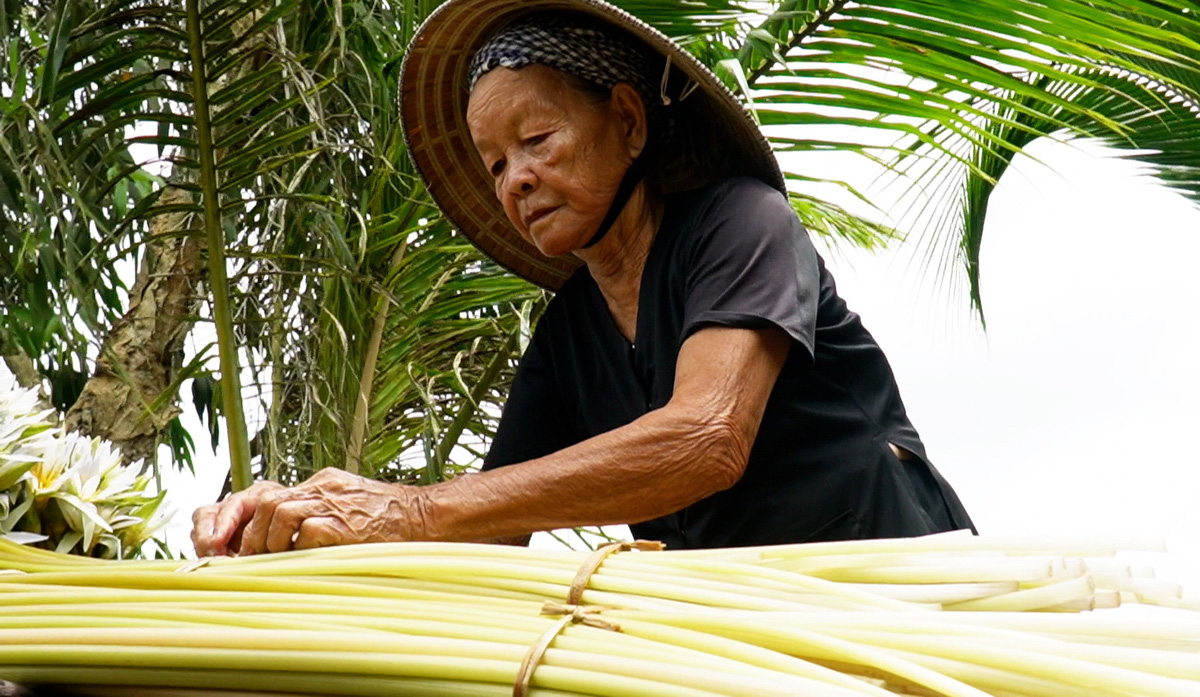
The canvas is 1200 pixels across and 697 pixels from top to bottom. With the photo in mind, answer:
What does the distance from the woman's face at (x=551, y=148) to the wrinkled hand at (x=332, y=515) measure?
1.53ft

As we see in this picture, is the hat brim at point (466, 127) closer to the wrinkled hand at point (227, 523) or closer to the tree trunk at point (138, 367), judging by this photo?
the wrinkled hand at point (227, 523)

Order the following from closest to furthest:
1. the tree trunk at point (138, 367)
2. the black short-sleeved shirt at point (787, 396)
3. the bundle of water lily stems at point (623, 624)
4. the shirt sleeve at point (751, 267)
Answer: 1. the bundle of water lily stems at point (623, 624)
2. the shirt sleeve at point (751, 267)
3. the black short-sleeved shirt at point (787, 396)
4. the tree trunk at point (138, 367)

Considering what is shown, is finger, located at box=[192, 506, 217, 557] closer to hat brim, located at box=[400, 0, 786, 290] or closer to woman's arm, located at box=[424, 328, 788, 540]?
woman's arm, located at box=[424, 328, 788, 540]

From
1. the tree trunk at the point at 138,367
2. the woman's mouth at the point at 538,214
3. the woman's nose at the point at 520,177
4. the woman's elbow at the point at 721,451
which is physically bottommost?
the tree trunk at the point at 138,367

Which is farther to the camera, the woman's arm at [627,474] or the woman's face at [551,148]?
the woman's face at [551,148]

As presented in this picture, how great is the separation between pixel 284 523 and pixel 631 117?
0.70 metres

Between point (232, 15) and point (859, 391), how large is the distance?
1148 millimetres

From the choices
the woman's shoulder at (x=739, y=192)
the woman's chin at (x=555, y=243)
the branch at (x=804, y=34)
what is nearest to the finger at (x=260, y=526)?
the woman's chin at (x=555, y=243)

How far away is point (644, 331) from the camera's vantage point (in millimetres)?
1493

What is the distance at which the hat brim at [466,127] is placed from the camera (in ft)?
4.83

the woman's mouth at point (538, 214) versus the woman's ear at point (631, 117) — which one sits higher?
the woman's ear at point (631, 117)

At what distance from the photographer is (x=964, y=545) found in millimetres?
845

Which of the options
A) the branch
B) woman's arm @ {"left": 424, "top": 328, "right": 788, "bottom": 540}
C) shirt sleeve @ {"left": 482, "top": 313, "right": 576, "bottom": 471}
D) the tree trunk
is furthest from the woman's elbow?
the tree trunk

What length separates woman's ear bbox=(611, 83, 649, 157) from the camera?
1.52 meters
